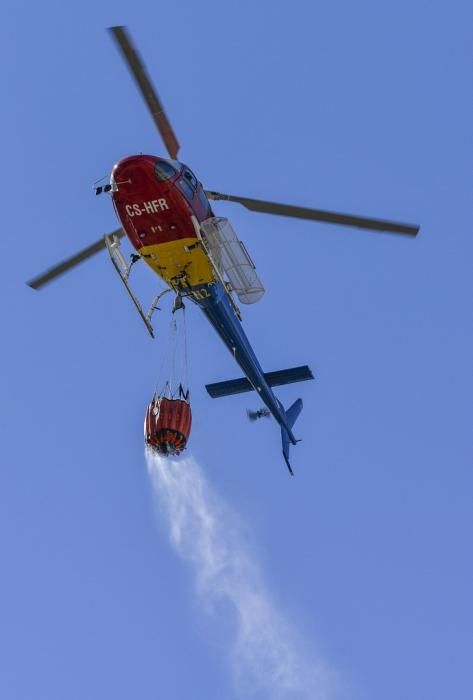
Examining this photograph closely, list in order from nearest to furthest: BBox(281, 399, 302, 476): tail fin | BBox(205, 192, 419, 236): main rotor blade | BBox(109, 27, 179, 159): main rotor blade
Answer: BBox(109, 27, 179, 159): main rotor blade
BBox(205, 192, 419, 236): main rotor blade
BBox(281, 399, 302, 476): tail fin

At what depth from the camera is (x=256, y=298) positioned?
2720 cm

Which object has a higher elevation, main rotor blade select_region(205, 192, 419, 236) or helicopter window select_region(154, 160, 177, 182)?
helicopter window select_region(154, 160, 177, 182)

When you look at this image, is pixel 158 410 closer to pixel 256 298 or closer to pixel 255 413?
pixel 256 298

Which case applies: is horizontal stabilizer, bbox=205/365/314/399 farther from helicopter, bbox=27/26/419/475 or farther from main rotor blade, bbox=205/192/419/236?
main rotor blade, bbox=205/192/419/236

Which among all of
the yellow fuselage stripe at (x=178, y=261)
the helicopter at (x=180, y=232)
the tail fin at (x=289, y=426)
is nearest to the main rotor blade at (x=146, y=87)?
the helicopter at (x=180, y=232)

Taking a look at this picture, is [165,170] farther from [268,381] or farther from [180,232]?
[268,381]

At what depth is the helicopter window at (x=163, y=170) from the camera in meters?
25.6

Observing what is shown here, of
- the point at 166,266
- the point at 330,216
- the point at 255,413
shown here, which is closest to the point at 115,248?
the point at 166,266

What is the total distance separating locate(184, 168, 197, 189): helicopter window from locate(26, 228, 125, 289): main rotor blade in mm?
2499

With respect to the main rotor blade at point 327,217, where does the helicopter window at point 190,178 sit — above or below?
above

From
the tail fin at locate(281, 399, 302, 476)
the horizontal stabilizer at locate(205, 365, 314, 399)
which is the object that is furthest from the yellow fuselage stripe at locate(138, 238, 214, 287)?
the tail fin at locate(281, 399, 302, 476)

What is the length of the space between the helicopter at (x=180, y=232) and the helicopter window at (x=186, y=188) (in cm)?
2

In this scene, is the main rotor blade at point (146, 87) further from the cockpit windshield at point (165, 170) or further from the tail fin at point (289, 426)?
the tail fin at point (289, 426)

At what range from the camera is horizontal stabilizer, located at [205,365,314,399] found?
105 ft
